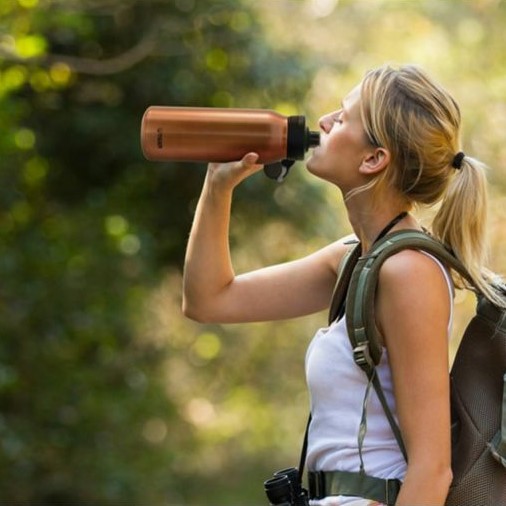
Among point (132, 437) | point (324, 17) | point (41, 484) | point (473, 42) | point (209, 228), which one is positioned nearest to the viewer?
point (209, 228)

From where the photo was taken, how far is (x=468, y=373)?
7.50 feet

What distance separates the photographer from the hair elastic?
7.93 feet

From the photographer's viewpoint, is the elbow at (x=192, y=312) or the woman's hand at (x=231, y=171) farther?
the elbow at (x=192, y=312)

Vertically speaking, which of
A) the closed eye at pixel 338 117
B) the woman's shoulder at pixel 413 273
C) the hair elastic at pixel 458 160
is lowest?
the woman's shoulder at pixel 413 273

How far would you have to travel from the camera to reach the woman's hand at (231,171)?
2.44 m

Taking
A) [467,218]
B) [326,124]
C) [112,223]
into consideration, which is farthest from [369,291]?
[112,223]

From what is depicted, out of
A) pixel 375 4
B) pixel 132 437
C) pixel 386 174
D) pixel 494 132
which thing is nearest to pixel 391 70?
pixel 386 174

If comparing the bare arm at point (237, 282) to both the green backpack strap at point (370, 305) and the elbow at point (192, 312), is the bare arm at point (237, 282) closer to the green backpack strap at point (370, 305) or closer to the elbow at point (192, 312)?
the elbow at point (192, 312)

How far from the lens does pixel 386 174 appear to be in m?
2.40

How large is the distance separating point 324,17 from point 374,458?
12.6 m

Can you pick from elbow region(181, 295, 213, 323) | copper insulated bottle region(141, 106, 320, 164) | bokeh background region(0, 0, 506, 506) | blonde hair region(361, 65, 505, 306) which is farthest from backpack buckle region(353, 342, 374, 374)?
bokeh background region(0, 0, 506, 506)

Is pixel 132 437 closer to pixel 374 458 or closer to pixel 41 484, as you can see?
pixel 41 484

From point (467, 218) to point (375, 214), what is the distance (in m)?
0.19

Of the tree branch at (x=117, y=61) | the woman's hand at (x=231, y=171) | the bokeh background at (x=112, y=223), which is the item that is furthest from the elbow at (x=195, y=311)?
the tree branch at (x=117, y=61)
